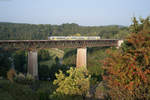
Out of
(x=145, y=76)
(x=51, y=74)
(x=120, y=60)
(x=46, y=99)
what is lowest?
(x=51, y=74)

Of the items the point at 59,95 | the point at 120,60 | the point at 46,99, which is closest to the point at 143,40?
the point at 120,60

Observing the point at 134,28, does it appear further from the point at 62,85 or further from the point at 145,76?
the point at 62,85

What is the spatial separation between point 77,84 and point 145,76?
675 centimetres

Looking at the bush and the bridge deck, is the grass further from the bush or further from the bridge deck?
the bridge deck

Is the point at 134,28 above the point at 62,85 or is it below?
above

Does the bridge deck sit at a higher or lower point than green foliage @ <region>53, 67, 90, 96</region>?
higher

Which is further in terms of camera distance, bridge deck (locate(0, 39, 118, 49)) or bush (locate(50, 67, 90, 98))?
bridge deck (locate(0, 39, 118, 49))

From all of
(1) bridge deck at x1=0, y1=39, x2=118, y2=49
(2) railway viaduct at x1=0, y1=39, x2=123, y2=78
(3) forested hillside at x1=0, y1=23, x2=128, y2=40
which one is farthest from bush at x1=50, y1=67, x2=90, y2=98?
(3) forested hillside at x1=0, y1=23, x2=128, y2=40

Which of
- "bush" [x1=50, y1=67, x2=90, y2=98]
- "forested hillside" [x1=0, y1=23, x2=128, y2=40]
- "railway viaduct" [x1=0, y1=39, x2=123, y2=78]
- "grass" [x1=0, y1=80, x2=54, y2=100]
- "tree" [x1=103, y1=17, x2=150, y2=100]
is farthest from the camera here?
"forested hillside" [x1=0, y1=23, x2=128, y2=40]

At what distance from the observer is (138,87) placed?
425 inches

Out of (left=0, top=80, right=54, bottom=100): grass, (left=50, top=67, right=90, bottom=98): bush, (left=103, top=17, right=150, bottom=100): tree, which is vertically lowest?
(left=0, top=80, right=54, bottom=100): grass

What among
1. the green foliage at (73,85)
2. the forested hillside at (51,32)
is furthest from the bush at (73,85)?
the forested hillside at (51,32)

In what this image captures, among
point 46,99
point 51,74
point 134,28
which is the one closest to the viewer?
point 134,28

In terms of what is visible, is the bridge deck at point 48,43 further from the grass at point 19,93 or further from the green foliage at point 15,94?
the green foliage at point 15,94
